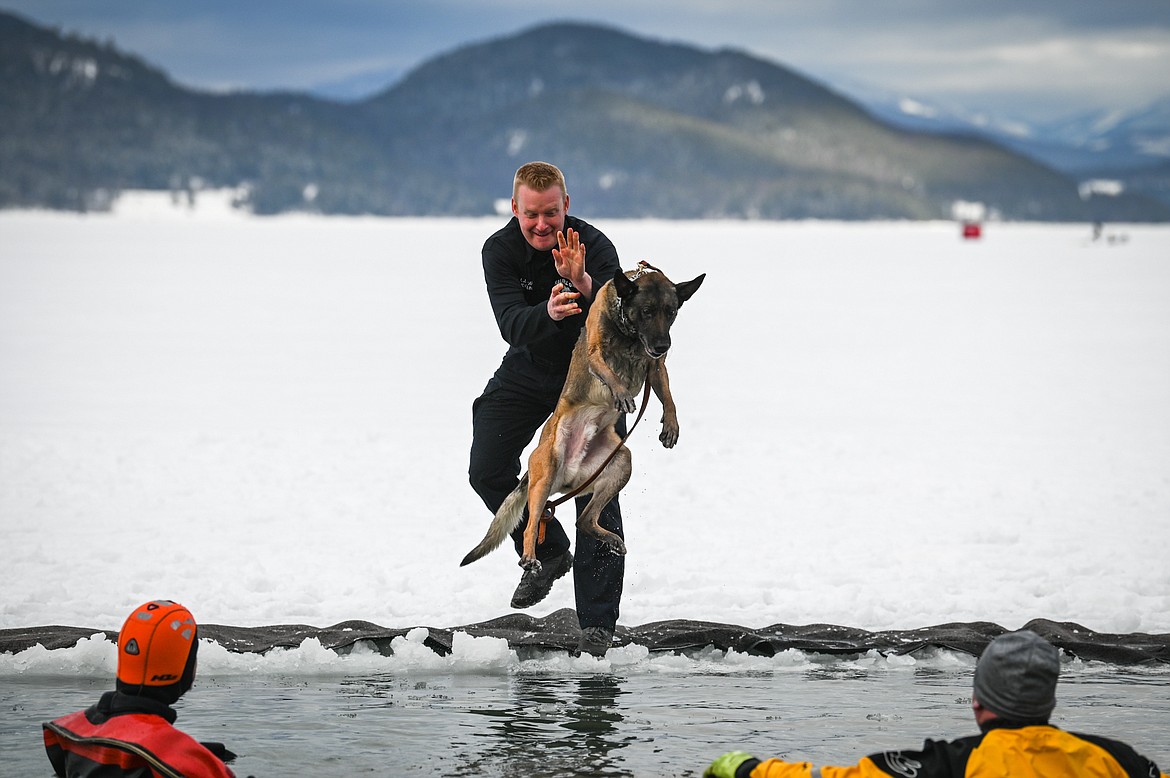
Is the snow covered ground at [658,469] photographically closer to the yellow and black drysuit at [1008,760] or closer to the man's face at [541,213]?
the man's face at [541,213]

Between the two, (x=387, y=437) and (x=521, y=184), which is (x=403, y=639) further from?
(x=387, y=437)

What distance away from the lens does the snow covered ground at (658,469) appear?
7.95 metres

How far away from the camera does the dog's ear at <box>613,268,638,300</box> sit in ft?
16.8

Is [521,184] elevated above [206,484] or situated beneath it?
elevated above

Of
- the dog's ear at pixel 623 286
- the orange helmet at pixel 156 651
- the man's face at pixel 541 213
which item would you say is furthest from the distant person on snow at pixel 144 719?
the man's face at pixel 541 213

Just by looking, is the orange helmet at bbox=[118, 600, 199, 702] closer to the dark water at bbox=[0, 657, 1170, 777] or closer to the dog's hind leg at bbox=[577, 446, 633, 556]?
the dark water at bbox=[0, 657, 1170, 777]

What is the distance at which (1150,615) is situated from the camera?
7.57 metres

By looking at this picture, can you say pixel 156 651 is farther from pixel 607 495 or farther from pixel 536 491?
pixel 607 495

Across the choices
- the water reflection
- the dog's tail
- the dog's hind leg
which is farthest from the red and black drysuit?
the dog's hind leg

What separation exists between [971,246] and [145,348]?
165 ft

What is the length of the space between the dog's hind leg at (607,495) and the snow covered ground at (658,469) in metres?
1.38

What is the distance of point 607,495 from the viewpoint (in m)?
6.01

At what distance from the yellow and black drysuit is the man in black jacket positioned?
7.73 ft

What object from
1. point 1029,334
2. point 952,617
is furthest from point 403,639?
point 1029,334
